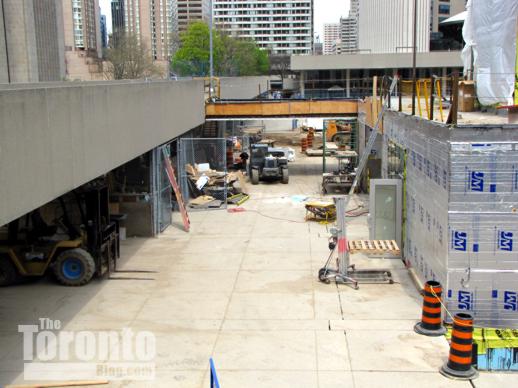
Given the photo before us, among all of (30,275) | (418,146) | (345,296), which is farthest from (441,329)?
(30,275)

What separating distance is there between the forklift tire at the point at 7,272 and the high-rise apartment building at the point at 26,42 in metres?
67.2

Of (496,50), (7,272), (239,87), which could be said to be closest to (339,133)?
(239,87)

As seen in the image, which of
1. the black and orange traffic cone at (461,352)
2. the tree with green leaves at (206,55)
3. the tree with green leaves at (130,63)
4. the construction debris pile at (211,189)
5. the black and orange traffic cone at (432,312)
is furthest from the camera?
the tree with green leaves at (206,55)

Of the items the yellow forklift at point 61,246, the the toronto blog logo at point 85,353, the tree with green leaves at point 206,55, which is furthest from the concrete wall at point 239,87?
the the toronto blog logo at point 85,353

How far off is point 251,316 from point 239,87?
1578 inches

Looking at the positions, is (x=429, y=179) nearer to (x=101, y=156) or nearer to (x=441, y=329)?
(x=441, y=329)

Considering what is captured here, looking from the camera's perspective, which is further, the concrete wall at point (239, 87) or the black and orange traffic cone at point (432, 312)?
the concrete wall at point (239, 87)

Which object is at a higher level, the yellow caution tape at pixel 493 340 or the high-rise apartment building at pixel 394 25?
the high-rise apartment building at pixel 394 25

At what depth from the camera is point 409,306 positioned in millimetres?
13609

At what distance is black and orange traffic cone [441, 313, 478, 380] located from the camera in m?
10.0

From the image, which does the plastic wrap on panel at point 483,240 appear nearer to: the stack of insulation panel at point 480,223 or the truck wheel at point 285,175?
the stack of insulation panel at point 480,223

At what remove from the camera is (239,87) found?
51719mm

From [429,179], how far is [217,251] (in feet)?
23.5

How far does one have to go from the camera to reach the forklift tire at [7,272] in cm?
1495
